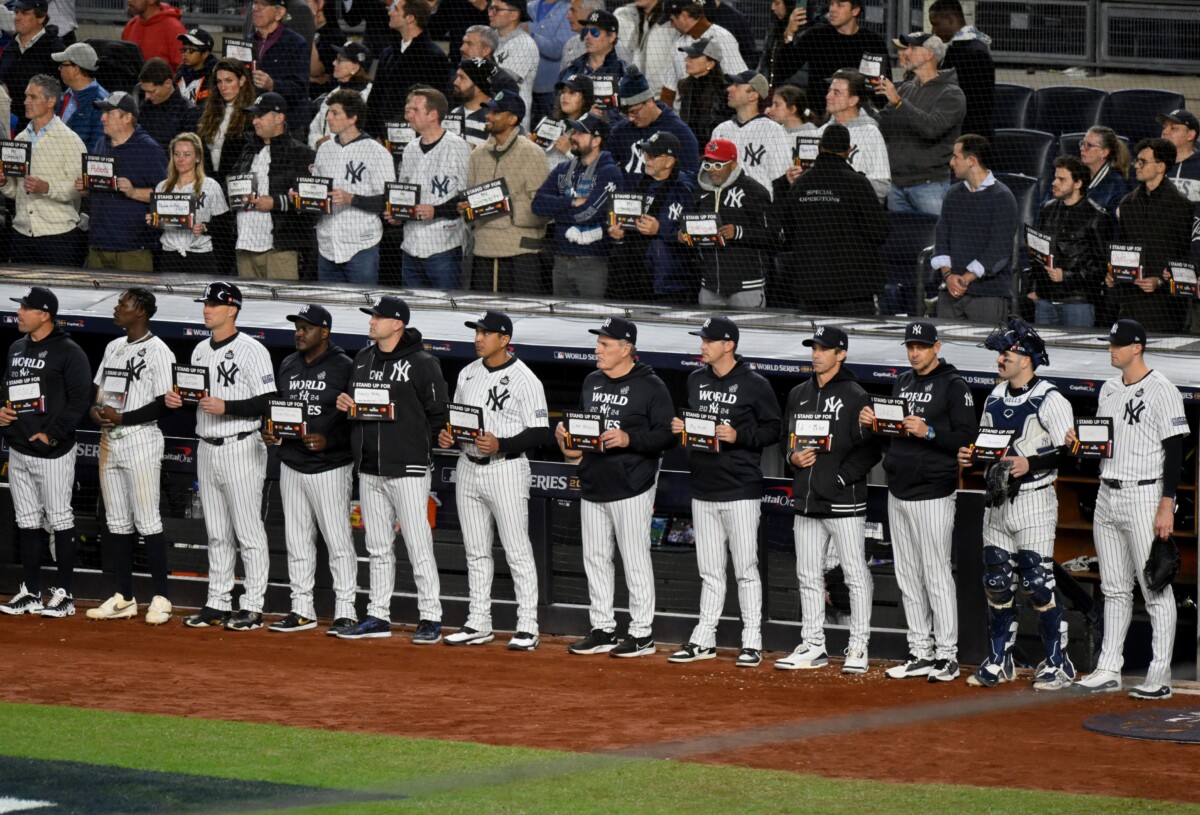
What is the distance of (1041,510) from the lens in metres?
10.3

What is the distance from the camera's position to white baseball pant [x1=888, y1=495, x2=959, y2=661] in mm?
10586

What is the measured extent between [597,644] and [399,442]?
1.68 metres

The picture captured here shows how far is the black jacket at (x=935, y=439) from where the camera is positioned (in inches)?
412

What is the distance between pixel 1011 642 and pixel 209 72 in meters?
8.10

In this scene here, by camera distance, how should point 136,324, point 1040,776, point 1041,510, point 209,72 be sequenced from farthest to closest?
point 209,72
point 136,324
point 1041,510
point 1040,776

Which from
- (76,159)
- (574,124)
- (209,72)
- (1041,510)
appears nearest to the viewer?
(1041,510)

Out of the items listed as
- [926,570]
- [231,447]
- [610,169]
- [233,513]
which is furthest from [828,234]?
[233,513]

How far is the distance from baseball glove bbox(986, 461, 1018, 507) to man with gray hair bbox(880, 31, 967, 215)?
320 centimetres

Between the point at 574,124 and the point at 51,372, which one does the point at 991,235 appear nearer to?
the point at 574,124

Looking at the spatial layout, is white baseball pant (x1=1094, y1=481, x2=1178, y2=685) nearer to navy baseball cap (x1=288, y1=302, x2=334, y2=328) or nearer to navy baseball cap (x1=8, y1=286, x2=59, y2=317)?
navy baseball cap (x1=288, y1=302, x2=334, y2=328)

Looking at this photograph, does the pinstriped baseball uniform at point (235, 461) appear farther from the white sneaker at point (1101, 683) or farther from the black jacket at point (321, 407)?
the white sneaker at point (1101, 683)

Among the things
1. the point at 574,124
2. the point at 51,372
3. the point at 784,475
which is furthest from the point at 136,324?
the point at 784,475

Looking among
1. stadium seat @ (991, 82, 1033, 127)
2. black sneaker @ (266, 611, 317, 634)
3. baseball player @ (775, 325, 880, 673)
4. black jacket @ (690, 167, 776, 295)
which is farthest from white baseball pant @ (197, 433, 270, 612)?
stadium seat @ (991, 82, 1033, 127)

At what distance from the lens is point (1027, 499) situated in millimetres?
10266
